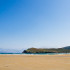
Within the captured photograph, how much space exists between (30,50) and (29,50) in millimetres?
1310

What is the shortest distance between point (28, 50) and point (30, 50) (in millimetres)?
2551

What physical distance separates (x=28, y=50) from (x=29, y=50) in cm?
127

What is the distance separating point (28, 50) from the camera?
→ 511 feet

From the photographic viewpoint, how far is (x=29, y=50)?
156 metres

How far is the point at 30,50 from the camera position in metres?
156
